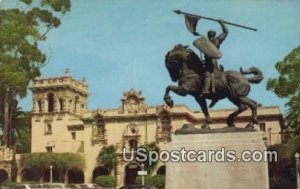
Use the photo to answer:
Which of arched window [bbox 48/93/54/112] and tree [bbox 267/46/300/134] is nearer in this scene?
tree [bbox 267/46/300/134]

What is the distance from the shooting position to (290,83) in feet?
114

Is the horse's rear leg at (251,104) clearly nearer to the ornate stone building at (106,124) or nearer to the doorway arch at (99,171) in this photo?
the ornate stone building at (106,124)

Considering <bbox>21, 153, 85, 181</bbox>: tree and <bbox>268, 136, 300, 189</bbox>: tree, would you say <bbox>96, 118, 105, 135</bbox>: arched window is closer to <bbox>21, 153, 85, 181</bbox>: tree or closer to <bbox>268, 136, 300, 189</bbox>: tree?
<bbox>21, 153, 85, 181</bbox>: tree

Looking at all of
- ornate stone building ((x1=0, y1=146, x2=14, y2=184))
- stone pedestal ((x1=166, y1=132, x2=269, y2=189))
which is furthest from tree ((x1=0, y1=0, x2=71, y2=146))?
stone pedestal ((x1=166, y1=132, x2=269, y2=189))

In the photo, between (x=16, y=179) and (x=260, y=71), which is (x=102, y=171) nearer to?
(x=16, y=179)

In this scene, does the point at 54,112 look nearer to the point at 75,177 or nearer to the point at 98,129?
the point at 98,129

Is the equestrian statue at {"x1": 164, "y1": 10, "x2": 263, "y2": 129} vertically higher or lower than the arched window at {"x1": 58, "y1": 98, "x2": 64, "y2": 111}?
lower

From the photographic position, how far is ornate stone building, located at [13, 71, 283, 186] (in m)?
53.6

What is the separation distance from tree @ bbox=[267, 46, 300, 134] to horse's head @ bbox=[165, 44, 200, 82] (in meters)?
20.1

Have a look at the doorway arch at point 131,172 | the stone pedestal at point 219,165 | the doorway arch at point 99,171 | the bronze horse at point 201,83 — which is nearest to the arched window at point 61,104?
the doorway arch at point 99,171

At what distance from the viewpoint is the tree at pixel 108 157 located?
54750 millimetres

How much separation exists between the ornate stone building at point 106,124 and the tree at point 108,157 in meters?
0.51

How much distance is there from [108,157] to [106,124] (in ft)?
11.2

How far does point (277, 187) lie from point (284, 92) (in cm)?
1089
